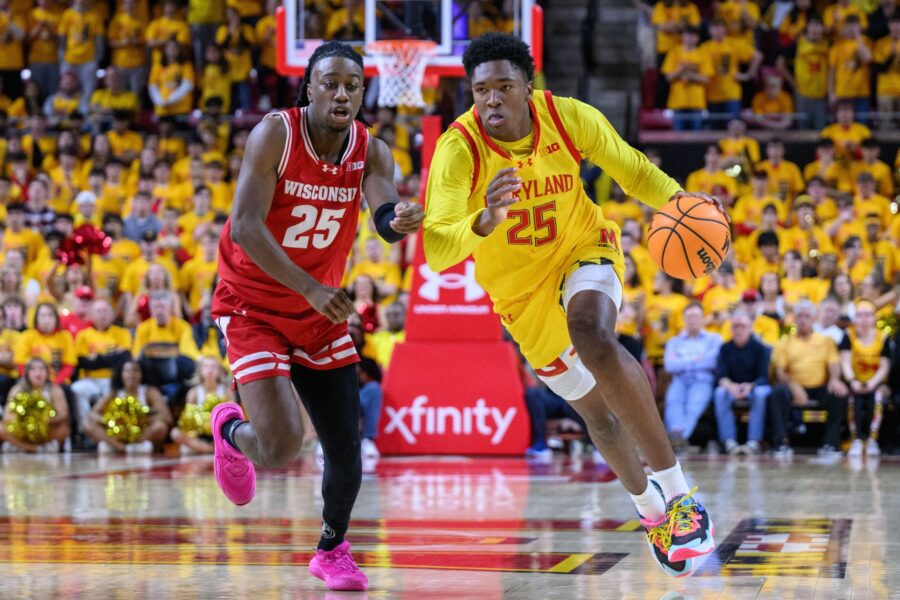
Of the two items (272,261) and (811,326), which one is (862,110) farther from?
(272,261)

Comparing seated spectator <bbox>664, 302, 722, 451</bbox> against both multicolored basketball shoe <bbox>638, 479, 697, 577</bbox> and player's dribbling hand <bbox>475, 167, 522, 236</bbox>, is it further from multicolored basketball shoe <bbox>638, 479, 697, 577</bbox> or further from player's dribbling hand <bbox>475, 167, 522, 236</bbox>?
player's dribbling hand <bbox>475, 167, 522, 236</bbox>

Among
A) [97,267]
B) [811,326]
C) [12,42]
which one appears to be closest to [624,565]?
[811,326]

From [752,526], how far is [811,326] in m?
5.59

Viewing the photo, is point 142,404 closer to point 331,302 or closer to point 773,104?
point 331,302

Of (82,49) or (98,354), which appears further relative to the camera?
(82,49)

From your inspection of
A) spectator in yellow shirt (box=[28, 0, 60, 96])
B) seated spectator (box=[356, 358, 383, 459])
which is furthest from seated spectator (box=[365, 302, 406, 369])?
spectator in yellow shirt (box=[28, 0, 60, 96])

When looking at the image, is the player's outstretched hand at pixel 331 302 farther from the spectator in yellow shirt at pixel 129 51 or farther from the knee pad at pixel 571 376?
the spectator in yellow shirt at pixel 129 51

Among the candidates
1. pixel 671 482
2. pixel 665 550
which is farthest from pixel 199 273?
pixel 665 550

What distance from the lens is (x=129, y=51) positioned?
18781mm

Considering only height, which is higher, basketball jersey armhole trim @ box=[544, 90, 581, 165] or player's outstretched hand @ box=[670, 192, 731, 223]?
basketball jersey armhole trim @ box=[544, 90, 581, 165]

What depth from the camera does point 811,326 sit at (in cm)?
1243

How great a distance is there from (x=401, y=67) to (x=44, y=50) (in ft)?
30.9

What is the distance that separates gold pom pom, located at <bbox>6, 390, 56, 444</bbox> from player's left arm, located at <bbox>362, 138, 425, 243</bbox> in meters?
7.86

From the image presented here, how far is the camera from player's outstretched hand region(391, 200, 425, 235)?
5090mm
